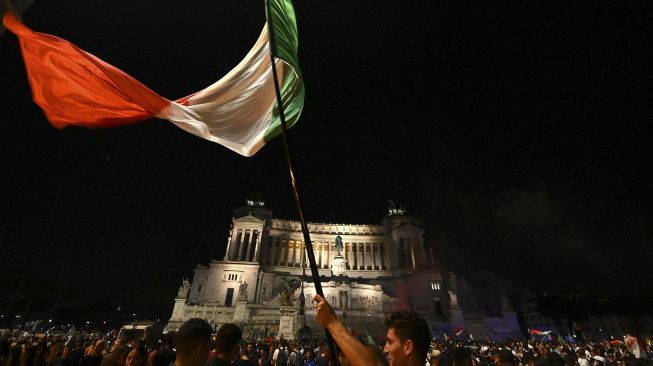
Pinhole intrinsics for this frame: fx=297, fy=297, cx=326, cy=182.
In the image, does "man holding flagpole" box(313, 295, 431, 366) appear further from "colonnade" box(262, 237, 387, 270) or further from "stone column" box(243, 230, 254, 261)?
"colonnade" box(262, 237, 387, 270)

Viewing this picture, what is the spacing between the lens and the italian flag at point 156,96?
19.2 ft

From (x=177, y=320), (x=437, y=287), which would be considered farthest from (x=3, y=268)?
(x=437, y=287)

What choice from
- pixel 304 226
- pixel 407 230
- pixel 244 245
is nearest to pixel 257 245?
pixel 244 245

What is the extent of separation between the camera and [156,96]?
6320mm

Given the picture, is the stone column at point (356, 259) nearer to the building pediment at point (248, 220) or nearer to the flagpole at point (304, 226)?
the building pediment at point (248, 220)

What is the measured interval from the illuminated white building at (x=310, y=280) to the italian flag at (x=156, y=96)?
3100cm

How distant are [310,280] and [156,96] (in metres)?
52.2

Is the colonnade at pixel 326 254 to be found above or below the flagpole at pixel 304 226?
above

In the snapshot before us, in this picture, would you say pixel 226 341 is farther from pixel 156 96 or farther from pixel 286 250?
pixel 286 250

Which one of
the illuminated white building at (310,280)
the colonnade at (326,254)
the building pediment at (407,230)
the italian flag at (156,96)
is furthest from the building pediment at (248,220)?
the italian flag at (156,96)

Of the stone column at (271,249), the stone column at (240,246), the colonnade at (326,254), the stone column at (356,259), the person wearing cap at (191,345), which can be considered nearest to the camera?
the person wearing cap at (191,345)

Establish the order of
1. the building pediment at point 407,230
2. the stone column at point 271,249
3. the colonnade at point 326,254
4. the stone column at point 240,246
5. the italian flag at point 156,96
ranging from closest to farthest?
1. the italian flag at point 156,96
2. the stone column at point 240,246
3. the building pediment at point 407,230
4. the stone column at point 271,249
5. the colonnade at point 326,254

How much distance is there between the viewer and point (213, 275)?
197 feet

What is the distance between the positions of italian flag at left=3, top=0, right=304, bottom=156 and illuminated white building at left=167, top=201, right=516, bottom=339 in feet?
102
